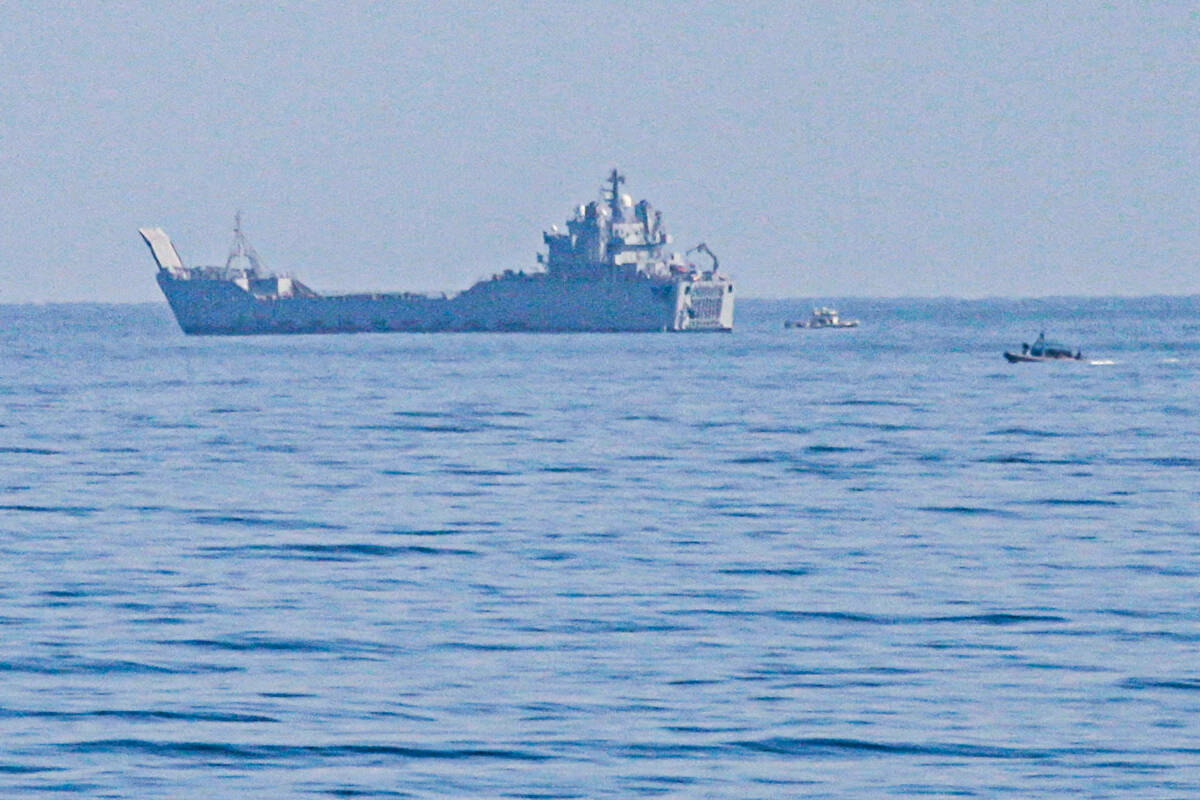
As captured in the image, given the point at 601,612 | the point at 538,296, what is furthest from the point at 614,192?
the point at 601,612

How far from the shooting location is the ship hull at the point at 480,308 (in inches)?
5960

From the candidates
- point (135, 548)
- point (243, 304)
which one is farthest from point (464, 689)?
point (243, 304)

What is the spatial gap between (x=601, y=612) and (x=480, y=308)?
134m

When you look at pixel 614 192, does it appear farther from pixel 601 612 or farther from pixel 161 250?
pixel 601 612

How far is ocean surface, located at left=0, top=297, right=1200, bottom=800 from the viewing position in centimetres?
1611

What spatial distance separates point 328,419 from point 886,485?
2424cm

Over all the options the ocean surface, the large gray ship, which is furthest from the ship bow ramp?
the ocean surface

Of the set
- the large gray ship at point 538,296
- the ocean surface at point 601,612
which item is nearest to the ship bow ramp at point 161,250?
the large gray ship at point 538,296

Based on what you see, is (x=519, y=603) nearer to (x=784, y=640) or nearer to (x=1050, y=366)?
(x=784, y=640)

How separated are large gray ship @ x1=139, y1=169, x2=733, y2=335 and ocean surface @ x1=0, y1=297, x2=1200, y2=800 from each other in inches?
3730

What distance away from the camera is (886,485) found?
3856cm

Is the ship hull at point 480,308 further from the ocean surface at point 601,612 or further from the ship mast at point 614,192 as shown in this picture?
the ocean surface at point 601,612

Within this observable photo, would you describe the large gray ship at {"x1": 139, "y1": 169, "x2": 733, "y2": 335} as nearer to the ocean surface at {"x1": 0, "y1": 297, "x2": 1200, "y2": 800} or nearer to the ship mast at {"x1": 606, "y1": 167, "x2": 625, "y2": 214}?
the ship mast at {"x1": 606, "y1": 167, "x2": 625, "y2": 214}

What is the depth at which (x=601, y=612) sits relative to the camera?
2297cm
